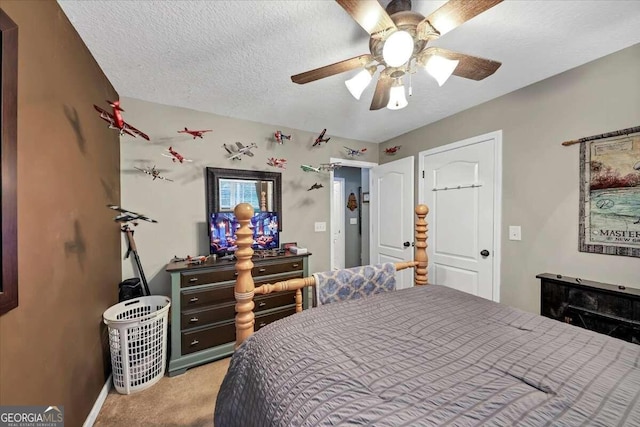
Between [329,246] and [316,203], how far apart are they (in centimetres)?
61

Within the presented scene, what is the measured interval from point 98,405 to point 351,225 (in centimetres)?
401

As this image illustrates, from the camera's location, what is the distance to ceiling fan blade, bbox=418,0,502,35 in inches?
35.6

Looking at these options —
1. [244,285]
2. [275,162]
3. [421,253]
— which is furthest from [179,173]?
[421,253]

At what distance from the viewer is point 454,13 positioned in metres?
0.96

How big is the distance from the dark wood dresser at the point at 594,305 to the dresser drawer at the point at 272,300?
82.9 inches

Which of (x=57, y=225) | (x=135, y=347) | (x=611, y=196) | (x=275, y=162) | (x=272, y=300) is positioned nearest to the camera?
(x=57, y=225)

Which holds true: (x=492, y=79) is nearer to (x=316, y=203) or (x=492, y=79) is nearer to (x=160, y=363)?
(x=316, y=203)

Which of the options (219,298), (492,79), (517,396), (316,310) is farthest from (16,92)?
(492,79)

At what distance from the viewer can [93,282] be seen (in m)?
1.60

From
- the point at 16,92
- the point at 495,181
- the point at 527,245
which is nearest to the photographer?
the point at 16,92

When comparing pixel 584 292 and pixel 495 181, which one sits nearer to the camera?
pixel 584 292

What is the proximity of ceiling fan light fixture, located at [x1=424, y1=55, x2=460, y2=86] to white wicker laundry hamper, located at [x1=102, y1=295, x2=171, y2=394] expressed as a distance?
7.96 feet

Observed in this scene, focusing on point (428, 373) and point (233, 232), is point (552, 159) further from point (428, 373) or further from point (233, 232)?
point (233, 232)

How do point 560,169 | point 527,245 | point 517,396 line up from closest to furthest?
point 517,396, point 560,169, point 527,245
